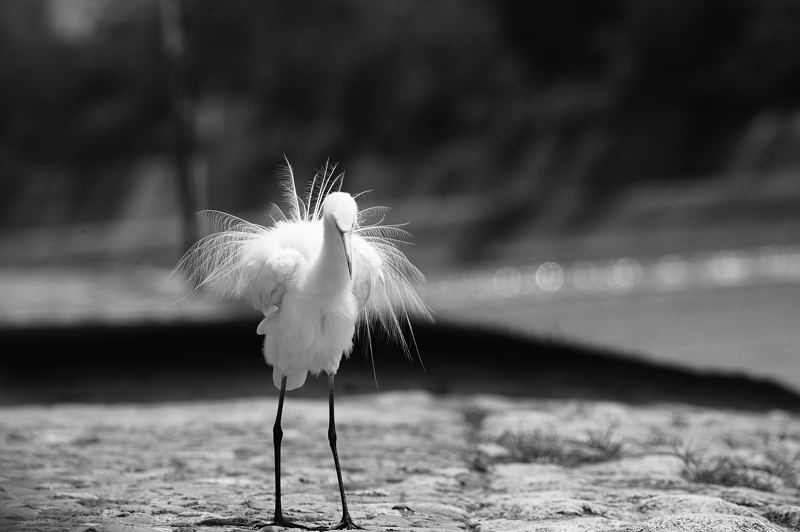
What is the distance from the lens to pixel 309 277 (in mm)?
4164

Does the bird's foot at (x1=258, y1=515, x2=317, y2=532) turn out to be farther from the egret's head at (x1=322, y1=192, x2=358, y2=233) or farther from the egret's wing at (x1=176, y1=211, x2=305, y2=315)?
the egret's head at (x1=322, y1=192, x2=358, y2=233)

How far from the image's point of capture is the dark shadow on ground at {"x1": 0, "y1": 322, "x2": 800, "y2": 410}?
7.50 meters

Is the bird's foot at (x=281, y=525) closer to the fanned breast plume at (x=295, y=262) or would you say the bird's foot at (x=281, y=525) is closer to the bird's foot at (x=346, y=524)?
the bird's foot at (x=346, y=524)

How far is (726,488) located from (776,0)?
20.6 meters

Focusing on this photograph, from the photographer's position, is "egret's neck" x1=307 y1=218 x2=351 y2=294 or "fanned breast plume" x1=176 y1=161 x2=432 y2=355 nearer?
"egret's neck" x1=307 y1=218 x2=351 y2=294

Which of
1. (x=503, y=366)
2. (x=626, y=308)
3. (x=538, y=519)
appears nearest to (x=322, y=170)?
(x=538, y=519)

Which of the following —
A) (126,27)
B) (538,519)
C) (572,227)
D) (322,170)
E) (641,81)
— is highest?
(126,27)

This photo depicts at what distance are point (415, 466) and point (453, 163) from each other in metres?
21.3

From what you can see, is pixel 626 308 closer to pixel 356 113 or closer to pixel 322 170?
pixel 322 170

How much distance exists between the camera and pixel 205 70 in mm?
34281

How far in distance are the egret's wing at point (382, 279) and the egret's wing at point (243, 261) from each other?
25 centimetres

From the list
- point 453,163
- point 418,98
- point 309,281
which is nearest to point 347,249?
point 309,281

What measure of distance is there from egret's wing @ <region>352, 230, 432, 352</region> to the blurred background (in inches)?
131

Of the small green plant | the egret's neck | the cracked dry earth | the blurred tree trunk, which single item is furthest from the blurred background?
the egret's neck
